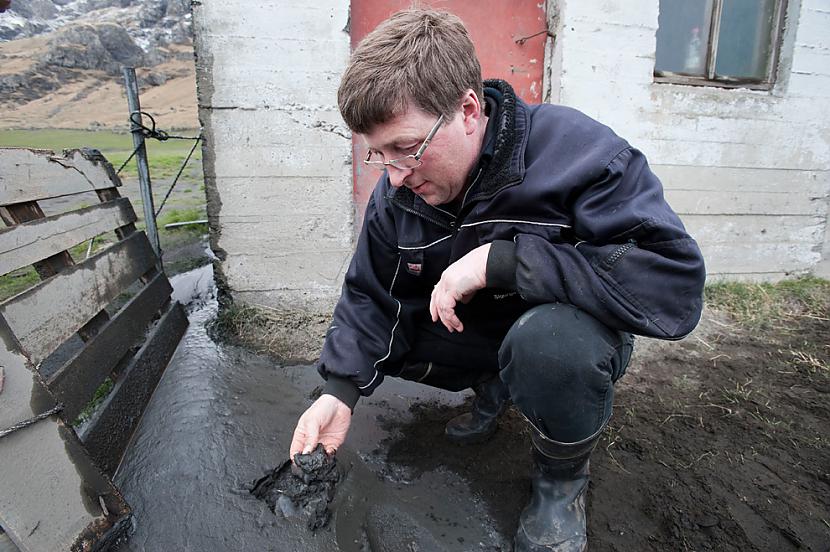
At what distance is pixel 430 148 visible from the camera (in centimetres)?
142

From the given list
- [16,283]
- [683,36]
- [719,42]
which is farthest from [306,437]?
[719,42]

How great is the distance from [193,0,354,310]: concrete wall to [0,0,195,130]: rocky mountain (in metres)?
25.0

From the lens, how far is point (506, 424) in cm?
213

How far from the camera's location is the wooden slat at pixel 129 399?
69.8 inches

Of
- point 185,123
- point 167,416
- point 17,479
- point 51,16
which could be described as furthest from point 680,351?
point 51,16

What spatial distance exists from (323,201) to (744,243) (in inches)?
134

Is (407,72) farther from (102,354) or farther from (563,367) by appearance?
(102,354)

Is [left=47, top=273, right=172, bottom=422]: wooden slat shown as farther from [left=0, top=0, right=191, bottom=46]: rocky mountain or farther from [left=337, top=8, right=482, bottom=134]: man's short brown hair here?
A: [left=0, top=0, right=191, bottom=46]: rocky mountain

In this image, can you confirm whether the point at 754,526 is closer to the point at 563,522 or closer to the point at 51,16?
the point at 563,522

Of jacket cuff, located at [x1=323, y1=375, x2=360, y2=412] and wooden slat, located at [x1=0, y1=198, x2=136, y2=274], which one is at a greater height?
wooden slat, located at [x1=0, y1=198, x2=136, y2=274]

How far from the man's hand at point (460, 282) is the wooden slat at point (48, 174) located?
1526 millimetres

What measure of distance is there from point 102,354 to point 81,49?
55.5 m


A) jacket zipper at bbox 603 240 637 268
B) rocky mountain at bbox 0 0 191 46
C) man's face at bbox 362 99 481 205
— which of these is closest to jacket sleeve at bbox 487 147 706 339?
jacket zipper at bbox 603 240 637 268

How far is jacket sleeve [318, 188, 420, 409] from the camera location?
1.65 metres
